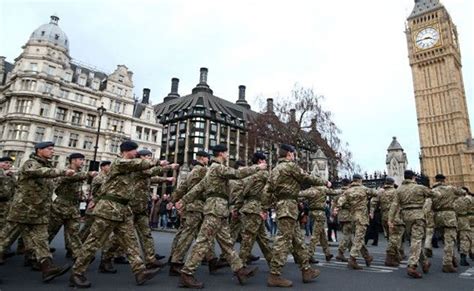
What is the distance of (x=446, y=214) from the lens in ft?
25.4

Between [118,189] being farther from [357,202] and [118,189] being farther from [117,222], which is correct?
[357,202]

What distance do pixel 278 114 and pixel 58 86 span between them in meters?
29.0

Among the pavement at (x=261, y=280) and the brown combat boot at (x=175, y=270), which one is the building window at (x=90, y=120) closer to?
the pavement at (x=261, y=280)

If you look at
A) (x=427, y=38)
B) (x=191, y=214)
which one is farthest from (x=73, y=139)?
(x=427, y=38)

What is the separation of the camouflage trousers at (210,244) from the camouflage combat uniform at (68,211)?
9.04 feet

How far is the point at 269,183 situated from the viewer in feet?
19.6

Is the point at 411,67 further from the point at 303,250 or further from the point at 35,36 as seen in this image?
the point at 303,250

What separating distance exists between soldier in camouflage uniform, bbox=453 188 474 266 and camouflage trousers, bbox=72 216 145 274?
8.03 meters

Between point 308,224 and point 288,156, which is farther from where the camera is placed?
point 308,224

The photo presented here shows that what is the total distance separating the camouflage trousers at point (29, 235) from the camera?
17.1 ft

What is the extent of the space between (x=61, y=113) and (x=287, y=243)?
42758mm

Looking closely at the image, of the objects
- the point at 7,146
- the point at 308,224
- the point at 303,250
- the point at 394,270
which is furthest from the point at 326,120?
the point at 7,146

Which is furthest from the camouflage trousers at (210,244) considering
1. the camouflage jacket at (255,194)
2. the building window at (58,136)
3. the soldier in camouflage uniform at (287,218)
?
the building window at (58,136)

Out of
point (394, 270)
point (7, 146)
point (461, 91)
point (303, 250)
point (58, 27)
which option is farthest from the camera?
point (461, 91)
